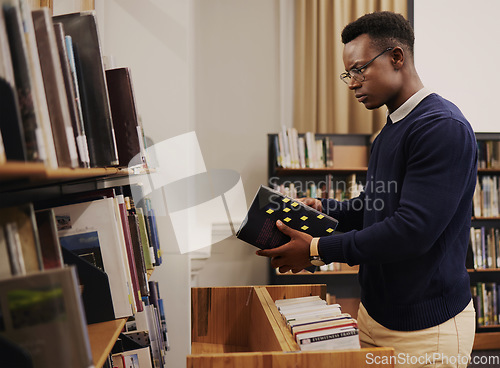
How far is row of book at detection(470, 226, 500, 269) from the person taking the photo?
3.05m

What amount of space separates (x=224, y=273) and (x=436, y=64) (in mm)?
2315

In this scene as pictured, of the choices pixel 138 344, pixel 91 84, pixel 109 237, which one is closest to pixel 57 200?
pixel 109 237

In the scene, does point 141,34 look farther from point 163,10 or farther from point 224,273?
point 224,273

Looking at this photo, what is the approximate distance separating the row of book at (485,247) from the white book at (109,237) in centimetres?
283

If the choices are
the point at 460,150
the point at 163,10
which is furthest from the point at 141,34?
the point at 460,150

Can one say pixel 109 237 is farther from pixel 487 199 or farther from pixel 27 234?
pixel 487 199

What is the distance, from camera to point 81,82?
0.89 metres

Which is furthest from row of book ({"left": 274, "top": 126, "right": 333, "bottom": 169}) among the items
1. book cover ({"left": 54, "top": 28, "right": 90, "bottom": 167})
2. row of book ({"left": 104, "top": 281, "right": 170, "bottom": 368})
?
book cover ({"left": 54, "top": 28, "right": 90, "bottom": 167})

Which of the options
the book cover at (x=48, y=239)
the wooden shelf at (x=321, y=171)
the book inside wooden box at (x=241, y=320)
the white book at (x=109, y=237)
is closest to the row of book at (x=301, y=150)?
the wooden shelf at (x=321, y=171)

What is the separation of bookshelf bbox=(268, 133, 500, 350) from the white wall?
26 cm

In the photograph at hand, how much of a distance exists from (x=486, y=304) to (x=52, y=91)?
333 cm

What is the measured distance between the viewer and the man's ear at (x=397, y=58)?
1.22m

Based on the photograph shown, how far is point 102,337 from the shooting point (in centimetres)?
83

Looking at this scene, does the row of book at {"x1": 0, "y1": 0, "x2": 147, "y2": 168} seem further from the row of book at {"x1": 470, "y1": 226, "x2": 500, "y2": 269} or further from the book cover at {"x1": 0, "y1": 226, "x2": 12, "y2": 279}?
the row of book at {"x1": 470, "y1": 226, "x2": 500, "y2": 269}
